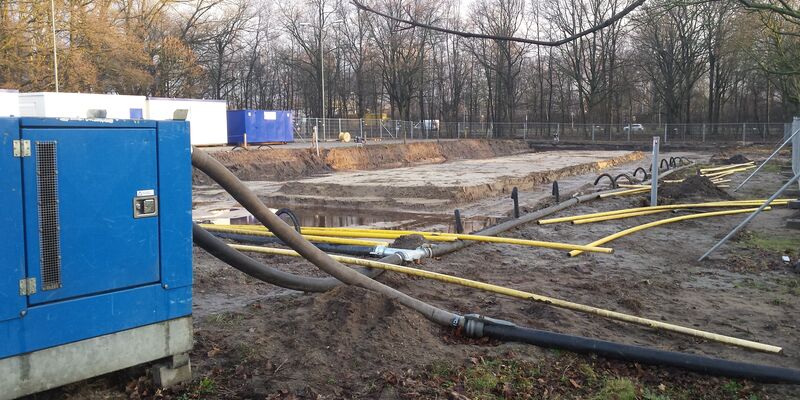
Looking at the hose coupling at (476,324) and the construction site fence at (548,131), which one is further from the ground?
the construction site fence at (548,131)

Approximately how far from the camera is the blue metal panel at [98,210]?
3.94 meters

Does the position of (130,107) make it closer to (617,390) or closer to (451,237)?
(451,237)

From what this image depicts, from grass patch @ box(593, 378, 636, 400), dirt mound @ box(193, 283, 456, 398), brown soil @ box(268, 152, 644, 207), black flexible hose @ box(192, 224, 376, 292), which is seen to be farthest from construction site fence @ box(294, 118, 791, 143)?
grass patch @ box(593, 378, 636, 400)

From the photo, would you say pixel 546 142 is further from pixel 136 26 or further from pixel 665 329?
pixel 665 329

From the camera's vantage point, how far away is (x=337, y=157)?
3572cm

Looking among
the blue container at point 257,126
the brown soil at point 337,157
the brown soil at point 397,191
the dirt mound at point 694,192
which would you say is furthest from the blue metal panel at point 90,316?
the blue container at point 257,126

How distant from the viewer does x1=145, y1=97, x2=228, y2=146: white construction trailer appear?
114 ft

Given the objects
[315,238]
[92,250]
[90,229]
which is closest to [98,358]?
[92,250]

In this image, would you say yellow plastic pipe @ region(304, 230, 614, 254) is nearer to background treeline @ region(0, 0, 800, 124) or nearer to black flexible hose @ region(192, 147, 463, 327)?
black flexible hose @ region(192, 147, 463, 327)

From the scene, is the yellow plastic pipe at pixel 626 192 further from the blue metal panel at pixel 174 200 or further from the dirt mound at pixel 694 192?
the blue metal panel at pixel 174 200

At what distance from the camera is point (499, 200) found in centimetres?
2016

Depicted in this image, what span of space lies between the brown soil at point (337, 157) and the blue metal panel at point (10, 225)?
2320 centimetres

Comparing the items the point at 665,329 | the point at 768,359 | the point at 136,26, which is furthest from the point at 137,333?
the point at 136,26

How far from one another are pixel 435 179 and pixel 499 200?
4996 mm
